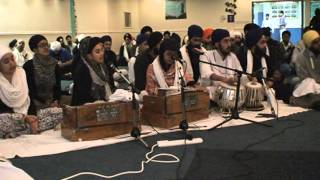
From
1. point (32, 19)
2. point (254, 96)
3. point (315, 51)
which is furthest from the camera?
point (32, 19)

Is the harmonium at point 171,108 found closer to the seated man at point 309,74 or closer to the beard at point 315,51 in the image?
the seated man at point 309,74

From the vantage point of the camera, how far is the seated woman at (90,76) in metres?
4.72

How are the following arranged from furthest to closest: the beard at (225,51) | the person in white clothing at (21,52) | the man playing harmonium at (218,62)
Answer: the person in white clothing at (21,52), the beard at (225,51), the man playing harmonium at (218,62)

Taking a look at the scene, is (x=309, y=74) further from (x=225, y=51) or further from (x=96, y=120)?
(x=96, y=120)

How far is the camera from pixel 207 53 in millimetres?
5738

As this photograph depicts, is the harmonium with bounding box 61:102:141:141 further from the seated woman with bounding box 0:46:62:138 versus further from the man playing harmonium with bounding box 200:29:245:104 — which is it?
the man playing harmonium with bounding box 200:29:245:104

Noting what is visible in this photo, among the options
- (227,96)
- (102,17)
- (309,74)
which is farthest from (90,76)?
(102,17)

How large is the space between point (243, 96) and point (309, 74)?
1319 mm

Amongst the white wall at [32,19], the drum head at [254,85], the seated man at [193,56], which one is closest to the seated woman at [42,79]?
the seated man at [193,56]

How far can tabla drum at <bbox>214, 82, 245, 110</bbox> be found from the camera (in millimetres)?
5191

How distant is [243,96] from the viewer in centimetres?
530

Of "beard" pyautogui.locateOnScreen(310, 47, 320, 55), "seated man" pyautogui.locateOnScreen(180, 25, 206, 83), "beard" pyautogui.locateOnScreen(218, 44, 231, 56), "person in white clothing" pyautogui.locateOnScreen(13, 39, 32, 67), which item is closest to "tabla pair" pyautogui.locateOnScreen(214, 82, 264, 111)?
"beard" pyautogui.locateOnScreen(218, 44, 231, 56)

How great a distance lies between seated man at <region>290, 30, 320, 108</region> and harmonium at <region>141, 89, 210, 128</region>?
1.51m

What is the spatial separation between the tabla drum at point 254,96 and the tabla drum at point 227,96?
0.18m
